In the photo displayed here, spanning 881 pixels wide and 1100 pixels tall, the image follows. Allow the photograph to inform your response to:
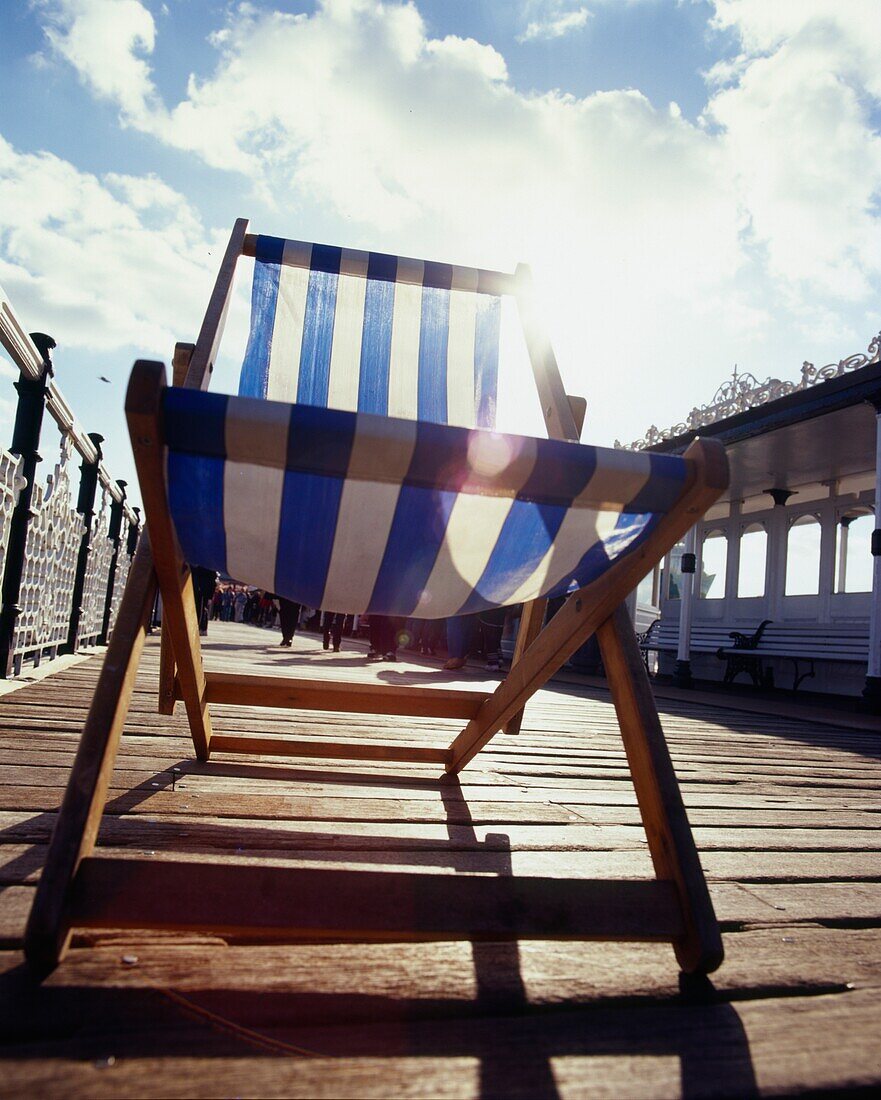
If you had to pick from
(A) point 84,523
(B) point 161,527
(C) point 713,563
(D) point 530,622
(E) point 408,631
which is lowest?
(E) point 408,631

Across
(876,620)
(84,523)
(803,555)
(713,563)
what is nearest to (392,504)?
(84,523)

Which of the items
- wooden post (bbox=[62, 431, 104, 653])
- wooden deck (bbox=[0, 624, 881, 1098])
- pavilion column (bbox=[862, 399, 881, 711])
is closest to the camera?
wooden deck (bbox=[0, 624, 881, 1098])

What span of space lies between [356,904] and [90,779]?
14.8 inches

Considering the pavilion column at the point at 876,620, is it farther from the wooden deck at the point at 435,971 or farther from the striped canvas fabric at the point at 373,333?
the striped canvas fabric at the point at 373,333

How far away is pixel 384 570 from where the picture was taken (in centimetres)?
125

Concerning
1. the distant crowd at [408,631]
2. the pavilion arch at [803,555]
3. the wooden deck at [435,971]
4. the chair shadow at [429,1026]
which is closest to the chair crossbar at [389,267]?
the distant crowd at [408,631]

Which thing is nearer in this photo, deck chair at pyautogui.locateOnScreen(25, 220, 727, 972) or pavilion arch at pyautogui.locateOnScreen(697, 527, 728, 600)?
deck chair at pyautogui.locateOnScreen(25, 220, 727, 972)

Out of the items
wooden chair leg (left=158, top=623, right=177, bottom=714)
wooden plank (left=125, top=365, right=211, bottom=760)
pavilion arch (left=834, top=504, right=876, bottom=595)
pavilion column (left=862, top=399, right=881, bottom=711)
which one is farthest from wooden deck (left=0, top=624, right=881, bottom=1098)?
pavilion arch (left=834, top=504, right=876, bottom=595)

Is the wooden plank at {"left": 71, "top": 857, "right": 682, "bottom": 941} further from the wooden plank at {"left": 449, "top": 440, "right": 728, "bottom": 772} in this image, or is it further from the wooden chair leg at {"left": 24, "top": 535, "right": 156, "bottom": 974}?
the wooden plank at {"left": 449, "top": 440, "right": 728, "bottom": 772}

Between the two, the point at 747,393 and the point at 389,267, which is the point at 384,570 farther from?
the point at 747,393

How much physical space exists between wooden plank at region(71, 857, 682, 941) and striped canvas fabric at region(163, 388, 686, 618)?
0.50 metres

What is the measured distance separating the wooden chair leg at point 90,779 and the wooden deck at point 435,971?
0.23 feet

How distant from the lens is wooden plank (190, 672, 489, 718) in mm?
1752

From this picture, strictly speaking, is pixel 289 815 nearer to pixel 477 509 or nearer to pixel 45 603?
pixel 477 509
